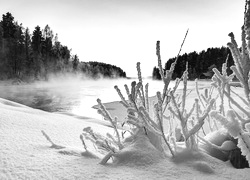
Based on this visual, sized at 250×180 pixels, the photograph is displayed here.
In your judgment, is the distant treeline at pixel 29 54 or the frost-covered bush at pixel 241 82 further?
the distant treeline at pixel 29 54

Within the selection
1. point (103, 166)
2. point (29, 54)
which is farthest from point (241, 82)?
point (29, 54)


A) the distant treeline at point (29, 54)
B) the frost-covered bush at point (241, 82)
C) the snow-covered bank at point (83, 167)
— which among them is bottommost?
the snow-covered bank at point (83, 167)

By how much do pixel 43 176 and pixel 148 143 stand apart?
537 millimetres

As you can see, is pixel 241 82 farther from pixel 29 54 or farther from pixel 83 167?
pixel 29 54

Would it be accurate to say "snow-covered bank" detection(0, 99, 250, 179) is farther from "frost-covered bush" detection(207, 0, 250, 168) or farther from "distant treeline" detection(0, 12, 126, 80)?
"distant treeline" detection(0, 12, 126, 80)

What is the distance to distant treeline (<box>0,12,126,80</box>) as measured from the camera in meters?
37.9

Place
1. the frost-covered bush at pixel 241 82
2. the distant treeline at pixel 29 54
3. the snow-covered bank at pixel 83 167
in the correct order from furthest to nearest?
1. the distant treeline at pixel 29 54
2. the snow-covered bank at pixel 83 167
3. the frost-covered bush at pixel 241 82

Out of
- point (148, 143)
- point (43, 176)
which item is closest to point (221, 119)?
point (148, 143)

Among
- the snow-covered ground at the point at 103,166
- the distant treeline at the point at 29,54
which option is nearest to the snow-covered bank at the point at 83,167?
the snow-covered ground at the point at 103,166

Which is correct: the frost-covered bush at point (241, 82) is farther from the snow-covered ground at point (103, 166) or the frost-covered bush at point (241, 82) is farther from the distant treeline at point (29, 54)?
the distant treeline at point (29, 54)

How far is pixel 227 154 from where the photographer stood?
1105 millimetres

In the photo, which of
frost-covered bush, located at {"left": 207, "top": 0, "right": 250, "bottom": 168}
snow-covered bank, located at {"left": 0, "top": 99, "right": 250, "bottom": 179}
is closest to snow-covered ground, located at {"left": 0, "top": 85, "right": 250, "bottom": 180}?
snow-covered bank, located at {"left": 0, "top": 99, "right": 250, "bottom": 179}

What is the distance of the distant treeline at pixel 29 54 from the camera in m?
37.9

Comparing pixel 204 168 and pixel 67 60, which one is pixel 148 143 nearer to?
pixel 204 168
